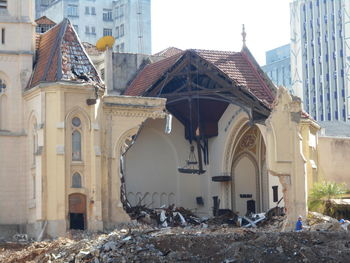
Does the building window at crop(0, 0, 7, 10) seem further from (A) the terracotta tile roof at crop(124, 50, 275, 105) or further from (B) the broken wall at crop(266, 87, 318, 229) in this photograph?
(B) the broken wall at crop(266, 87, 318, 229)

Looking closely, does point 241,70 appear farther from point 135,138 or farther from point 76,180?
point 76,180

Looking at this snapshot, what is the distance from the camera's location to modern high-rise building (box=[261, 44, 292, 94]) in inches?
5960

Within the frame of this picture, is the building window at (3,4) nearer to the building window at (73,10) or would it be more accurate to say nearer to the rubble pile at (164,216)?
the rubble pile at (164,216)

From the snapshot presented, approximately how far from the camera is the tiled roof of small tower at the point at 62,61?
5100cm

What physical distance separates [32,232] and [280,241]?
60.4 feet

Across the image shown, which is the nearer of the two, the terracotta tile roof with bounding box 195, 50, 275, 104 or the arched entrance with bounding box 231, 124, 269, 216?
the terracotta tile roof with bounding box 195, 50, 275, 104

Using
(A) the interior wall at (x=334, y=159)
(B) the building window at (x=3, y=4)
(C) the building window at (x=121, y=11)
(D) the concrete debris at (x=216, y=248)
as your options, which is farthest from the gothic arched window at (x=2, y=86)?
(C) the building window at (x=121, y=11)

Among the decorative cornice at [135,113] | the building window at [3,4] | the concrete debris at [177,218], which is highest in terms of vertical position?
the building window at [3,4]

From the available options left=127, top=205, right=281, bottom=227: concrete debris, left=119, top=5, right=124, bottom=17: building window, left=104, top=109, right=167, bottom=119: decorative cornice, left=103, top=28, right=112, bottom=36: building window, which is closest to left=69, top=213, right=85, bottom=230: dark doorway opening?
left=127, top=205, right=281, bottom=227: concrete debris

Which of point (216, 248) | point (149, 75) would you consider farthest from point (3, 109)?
point (216, 248)

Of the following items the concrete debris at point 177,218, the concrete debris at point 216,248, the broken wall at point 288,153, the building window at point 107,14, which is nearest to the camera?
the concrete debris at point 216,248

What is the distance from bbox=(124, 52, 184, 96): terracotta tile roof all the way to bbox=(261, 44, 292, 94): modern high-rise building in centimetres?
8503

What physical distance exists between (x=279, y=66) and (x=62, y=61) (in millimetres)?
104008

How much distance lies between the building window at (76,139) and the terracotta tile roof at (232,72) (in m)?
8.22
